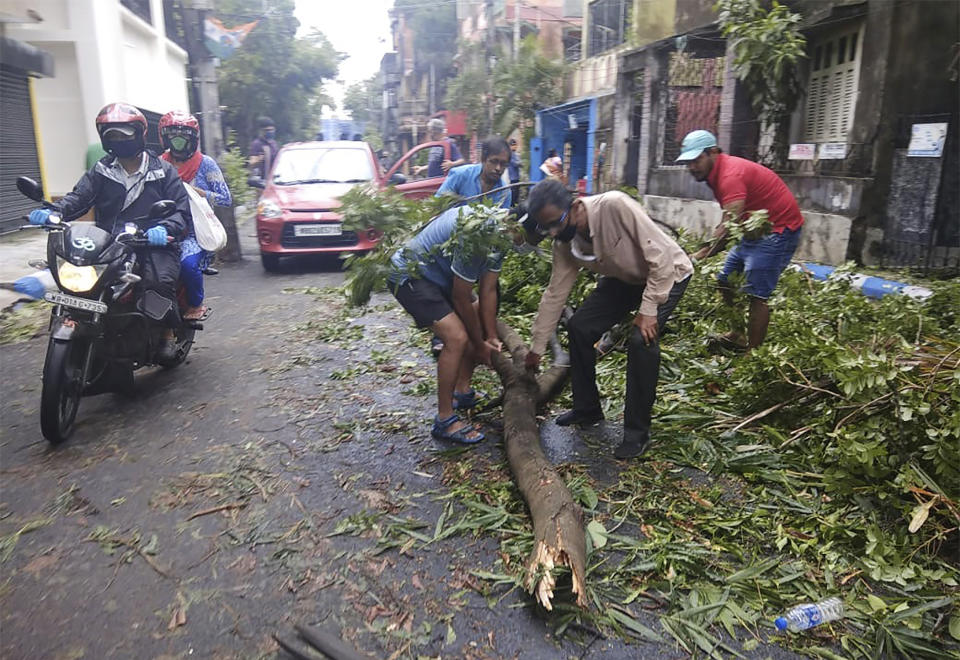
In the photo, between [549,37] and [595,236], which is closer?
[595,236]

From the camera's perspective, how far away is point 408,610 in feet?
8.60

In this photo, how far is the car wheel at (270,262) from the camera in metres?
10.2

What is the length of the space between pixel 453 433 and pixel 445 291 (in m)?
0.87

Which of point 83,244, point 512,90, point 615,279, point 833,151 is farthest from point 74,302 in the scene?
point 512,90

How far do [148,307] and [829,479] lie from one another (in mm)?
4211

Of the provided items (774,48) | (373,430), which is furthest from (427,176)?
(373,430)

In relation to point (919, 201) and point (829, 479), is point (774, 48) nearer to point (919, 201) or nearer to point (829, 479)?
point (919, 201)

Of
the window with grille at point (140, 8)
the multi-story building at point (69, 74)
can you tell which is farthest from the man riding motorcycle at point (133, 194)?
the window with grille at point (140, 8)

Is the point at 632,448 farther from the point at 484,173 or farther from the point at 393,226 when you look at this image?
the point at 484,173

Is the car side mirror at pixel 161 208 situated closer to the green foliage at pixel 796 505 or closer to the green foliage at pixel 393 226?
the green foliage at pixel 393 226

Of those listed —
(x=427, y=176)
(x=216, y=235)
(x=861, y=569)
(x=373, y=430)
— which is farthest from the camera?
(x=427, y=176)

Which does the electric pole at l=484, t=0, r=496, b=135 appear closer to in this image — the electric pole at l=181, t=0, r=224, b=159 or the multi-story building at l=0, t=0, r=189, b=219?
the multi-story building at l=0, t=0, r=189, b=219

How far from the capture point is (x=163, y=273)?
15.9ft

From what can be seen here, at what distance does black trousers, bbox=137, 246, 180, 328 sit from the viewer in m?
4.75
